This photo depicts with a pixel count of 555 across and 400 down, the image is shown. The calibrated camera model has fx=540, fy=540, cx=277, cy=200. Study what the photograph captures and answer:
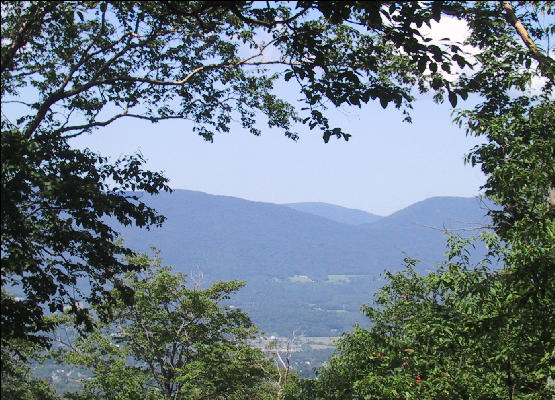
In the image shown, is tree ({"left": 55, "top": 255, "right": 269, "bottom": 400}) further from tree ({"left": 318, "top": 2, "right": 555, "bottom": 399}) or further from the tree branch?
the tree branch

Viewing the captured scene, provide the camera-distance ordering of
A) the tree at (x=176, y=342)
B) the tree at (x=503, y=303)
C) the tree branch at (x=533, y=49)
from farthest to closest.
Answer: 1. the tree at (x=176, y=342)
2. the tree branch at (x=533, y=49)
3. the tree at (x=503, y=303)

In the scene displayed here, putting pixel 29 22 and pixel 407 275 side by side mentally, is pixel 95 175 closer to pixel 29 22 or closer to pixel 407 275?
pixel 29 22

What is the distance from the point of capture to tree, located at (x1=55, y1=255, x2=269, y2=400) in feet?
62.7

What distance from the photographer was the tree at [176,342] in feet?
62.7

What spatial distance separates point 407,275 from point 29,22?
356 inches

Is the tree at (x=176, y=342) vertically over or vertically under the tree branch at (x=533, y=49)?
under

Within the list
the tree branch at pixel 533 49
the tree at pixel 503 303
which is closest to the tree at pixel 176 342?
the tree at pixel 503 303

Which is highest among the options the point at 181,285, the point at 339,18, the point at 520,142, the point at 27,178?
the point at 339,18

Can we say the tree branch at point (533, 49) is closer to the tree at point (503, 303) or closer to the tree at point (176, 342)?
the tree at point (503, 303)

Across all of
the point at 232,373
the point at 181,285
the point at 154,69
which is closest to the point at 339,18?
the point at 154,69

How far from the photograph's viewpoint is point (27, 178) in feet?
16.9

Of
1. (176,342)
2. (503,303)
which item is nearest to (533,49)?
(503,303)

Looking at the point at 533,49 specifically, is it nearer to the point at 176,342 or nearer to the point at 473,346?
the point at 473,346

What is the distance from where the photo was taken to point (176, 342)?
20.7 meters
